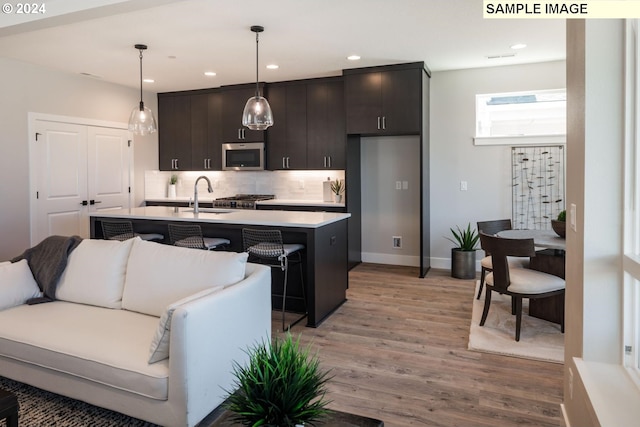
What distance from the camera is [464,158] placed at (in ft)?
18.9

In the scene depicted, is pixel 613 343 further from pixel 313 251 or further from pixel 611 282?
pixel 313 251

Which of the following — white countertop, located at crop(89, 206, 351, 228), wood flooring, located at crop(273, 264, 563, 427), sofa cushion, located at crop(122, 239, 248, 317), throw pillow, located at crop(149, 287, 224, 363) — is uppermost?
white countertop, located at crop(89, 206, 351, 228)

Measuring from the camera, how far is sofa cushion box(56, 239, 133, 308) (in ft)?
9.54

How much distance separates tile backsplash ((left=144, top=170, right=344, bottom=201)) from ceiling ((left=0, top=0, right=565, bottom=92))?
1457 mm

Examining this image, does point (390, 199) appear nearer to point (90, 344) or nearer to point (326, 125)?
point (326, 125)

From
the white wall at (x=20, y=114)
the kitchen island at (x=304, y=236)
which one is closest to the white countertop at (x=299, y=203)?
the kitchen island at (x=304, y=236)

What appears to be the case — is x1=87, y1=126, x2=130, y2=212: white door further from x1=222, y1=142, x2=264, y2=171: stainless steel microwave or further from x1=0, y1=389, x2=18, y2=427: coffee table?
x1=0, y1=389, x2=18, y2=427: coffee table

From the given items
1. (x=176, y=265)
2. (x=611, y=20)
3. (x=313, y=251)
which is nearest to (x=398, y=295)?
(x=313, y=251)

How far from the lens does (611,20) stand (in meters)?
1.71

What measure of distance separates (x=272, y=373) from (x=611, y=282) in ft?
4.60

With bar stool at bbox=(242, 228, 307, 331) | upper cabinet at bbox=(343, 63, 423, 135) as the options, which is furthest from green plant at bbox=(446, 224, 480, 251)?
bar stool at bbox=(242, 228, 307, 331)

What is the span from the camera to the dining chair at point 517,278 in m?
3.33

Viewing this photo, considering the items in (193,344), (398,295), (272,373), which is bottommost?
(398,295)

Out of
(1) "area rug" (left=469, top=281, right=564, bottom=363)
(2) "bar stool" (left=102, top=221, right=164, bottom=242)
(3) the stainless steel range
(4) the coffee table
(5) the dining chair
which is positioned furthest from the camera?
(3) the stainless steel range
